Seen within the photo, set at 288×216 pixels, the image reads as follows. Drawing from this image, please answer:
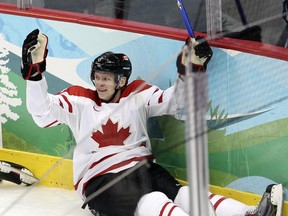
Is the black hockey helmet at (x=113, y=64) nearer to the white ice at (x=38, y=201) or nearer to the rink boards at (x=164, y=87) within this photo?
the rink boards at (x=164, y=87)

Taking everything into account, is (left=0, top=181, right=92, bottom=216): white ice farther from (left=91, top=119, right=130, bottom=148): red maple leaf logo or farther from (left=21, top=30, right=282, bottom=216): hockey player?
(left=91, top=119, right=130, bottom=148): red maple leaf logo

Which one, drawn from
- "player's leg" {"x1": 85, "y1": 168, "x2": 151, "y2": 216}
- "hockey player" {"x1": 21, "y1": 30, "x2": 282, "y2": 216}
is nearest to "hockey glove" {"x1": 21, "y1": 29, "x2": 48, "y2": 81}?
"hockey player" {"x1": 21, "y1": 30, "x2": 282, "y2": 216}

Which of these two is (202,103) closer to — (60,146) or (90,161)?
(90,161)

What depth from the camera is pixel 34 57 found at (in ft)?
8.73

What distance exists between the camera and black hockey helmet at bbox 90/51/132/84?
2.69 metres

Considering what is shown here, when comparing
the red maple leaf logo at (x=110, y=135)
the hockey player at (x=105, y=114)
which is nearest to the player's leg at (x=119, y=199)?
the hockey player at (x=105, y=114)

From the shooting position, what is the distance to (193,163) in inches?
59.4

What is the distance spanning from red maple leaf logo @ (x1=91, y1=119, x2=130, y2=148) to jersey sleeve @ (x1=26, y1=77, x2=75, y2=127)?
0.13 m

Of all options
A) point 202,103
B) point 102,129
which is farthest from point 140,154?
point 202,103

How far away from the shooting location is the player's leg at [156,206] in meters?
2.47

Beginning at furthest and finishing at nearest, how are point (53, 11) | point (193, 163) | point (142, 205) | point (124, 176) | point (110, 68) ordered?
point (53, 11) < point (110, 68) < point (142, 205) < point (124, 176) < point (193, 163)

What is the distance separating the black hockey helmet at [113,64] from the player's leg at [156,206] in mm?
414

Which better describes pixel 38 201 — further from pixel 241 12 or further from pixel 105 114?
pixel 241 12

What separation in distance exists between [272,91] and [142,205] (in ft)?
1.68
